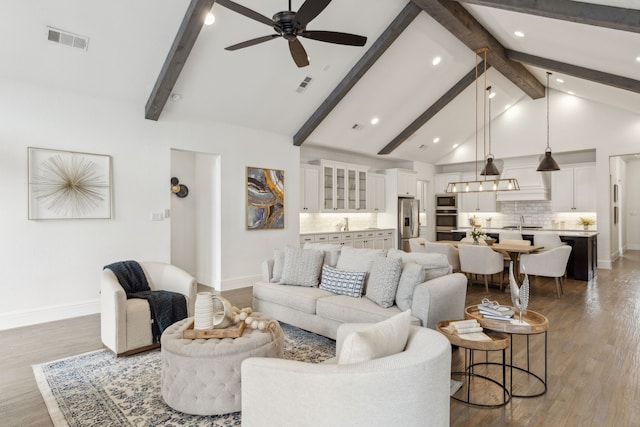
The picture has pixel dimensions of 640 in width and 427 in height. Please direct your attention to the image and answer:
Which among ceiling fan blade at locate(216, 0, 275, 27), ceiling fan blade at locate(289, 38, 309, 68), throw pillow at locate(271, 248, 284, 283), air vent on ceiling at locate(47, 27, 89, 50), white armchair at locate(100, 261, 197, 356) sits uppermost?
air vent on ceiling at locate(47, 27, 89, 50)

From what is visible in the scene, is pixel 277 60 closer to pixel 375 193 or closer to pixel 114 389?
pixel 114 389

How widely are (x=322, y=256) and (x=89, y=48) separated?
3.56 meters

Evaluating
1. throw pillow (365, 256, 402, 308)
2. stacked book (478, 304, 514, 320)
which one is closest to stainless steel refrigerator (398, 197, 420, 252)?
throw pillow (365, 256, 402, 308)

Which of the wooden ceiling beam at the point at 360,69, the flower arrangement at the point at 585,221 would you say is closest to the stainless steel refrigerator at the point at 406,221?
the wooden ceiling beam at the point at 360,69

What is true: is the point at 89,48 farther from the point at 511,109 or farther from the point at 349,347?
the point at 511,109

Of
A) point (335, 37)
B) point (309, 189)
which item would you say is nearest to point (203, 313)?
point (335, 37)

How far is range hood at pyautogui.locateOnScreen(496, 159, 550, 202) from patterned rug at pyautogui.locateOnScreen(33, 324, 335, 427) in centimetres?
753

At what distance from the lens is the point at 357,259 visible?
4020mm

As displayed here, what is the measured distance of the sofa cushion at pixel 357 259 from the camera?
3922 millimetres

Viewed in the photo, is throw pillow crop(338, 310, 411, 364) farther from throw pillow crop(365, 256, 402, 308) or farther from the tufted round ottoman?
throw pillow crop(365, 256, 402, 308)

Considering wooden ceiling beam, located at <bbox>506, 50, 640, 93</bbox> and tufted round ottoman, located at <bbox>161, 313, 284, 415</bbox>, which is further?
wooden ceiling beam, located at <bbox>506, 50, 640, 93</bbox>

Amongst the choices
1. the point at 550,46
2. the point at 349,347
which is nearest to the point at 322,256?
the point at 349,347

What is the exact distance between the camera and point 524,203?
9.56 m

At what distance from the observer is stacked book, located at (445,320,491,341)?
8.41 ft
